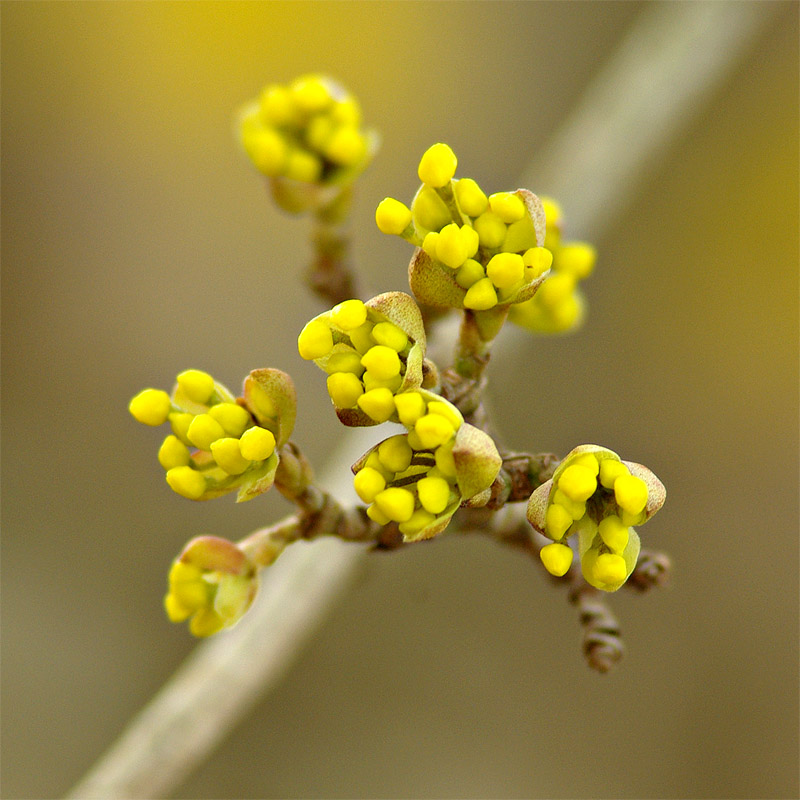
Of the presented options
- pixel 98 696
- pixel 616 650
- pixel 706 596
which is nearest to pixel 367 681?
pixel 98 696

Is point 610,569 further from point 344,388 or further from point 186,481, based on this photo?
point 186,481

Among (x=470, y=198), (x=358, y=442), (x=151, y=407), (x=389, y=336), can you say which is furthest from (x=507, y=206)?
(x=358, y=442)

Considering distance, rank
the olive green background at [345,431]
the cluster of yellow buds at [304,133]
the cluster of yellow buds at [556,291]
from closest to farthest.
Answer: the cluster of yellow buds at [556,291] → the cluster of yellow buds at [304,133] → the olive green background at [345,431]

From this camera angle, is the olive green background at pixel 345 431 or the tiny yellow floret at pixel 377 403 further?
the olive green background at pixel 345 431

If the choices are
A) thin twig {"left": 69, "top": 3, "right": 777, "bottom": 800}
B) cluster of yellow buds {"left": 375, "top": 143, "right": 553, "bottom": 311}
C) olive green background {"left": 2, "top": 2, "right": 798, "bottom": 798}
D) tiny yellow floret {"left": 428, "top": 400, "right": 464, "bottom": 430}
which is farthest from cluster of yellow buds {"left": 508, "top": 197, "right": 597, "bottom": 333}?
olive green background {"left": 2, "top": 2, "right": 798, "bottom": 798}

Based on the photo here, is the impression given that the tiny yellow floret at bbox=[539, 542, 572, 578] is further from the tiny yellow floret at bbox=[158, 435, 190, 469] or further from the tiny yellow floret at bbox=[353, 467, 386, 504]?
the tiny yellow floret at bbox=[158, 435, 190, 469]

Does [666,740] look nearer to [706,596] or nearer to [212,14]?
[706,596]

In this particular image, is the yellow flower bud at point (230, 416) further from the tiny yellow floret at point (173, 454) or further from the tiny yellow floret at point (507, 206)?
the tiny yellow floret at point (507, 206)

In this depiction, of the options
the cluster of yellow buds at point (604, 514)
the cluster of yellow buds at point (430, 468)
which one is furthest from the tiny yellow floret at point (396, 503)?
the cluster of yellow buds at point (604, 514)
